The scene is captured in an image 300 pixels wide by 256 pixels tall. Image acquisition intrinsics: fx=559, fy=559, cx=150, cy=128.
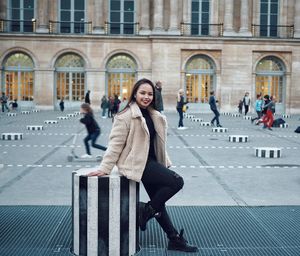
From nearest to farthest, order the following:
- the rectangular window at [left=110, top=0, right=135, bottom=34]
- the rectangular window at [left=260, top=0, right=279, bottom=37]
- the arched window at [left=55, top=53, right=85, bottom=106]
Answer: the arched window at [left=55, top=53, right=85, bottom=106] → the rectangular window at [left=110, top=0, right=135, bottom=34] → the rectangular window at [left=260, top=0, right=279, bottom=37]

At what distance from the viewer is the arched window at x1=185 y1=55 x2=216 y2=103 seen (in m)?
46.6

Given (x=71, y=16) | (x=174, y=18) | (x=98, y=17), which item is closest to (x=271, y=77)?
(x=174, y=18)

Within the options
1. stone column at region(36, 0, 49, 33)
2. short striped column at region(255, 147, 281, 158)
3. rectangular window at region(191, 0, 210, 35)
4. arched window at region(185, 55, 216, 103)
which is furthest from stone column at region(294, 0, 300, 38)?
short striped column at region(255, 147, 281, 158)

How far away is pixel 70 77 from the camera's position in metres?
46.6

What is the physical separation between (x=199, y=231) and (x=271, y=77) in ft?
136

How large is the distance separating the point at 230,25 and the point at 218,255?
41.9m

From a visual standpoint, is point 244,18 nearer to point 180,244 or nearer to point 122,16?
point 122,16

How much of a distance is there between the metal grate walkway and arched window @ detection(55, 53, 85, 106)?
3847 centimetres

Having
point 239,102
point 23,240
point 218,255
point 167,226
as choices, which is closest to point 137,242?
point 167,226

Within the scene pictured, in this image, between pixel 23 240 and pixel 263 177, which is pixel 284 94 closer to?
pixel 263 177

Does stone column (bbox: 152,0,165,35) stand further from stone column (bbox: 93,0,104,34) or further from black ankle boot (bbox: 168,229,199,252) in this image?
black ankle boot (bbox: 168,229,199,252)

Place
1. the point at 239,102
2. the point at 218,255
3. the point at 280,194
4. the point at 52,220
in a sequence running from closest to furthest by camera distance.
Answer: the point at 218,255
the point at 52,220
the point at 280,194
the point at 239,102

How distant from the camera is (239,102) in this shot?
4494 cm

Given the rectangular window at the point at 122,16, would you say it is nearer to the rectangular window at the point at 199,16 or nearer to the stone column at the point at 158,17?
the stone column at the point at 158,17
